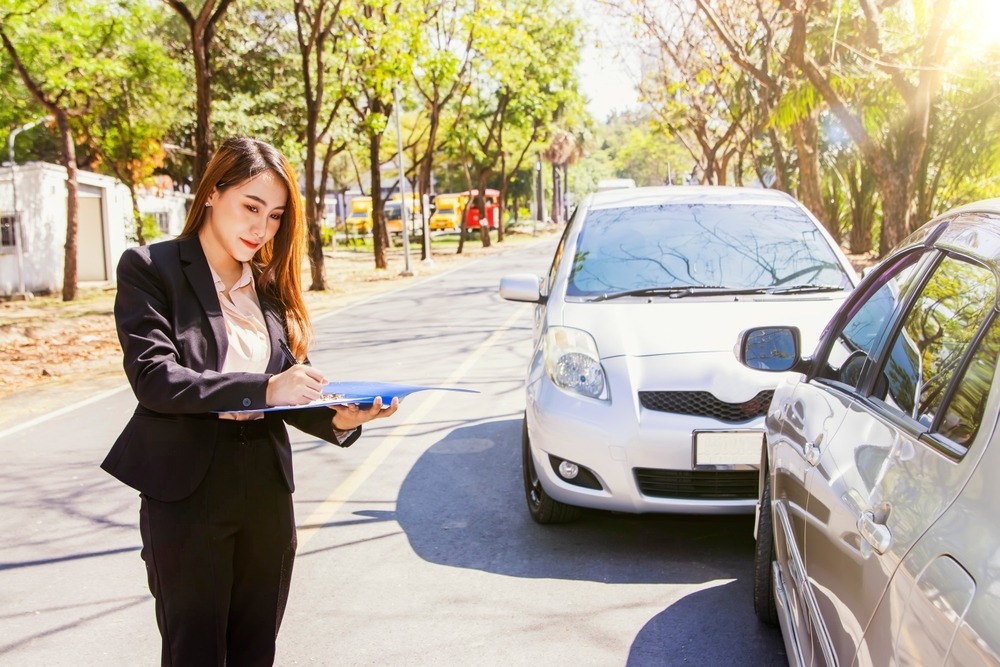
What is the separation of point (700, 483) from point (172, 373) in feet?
9.70

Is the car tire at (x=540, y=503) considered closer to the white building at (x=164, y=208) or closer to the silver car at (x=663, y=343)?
the silver car at (x=663, y=343)

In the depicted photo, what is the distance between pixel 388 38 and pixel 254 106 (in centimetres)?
1265

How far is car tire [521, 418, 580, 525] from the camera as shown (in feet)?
17.2

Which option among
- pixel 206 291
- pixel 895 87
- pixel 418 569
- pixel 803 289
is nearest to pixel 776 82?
pixel 895 87

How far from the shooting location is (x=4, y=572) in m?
4.93

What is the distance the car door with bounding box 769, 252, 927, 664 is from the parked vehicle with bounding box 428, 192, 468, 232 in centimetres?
5207

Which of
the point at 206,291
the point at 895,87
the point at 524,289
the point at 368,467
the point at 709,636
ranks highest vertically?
the point at 895,87

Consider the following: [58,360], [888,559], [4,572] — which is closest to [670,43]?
[58,360]

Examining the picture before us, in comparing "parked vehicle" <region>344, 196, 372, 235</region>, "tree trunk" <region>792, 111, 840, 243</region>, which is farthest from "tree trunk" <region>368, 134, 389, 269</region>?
"parked vehicle" <region>344, 196, 372, 235</region>

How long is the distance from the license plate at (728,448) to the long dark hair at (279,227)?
229 centimetres

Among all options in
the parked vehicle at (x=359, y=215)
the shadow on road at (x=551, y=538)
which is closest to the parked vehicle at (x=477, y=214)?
the parked vehicle at (x=359, y=215)

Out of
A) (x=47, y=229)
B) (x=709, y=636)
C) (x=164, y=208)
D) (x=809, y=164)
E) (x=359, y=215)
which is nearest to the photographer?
(x=709, y=636)

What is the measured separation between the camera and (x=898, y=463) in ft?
6.95

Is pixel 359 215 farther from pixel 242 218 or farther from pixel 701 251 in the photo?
pixel 242 218
